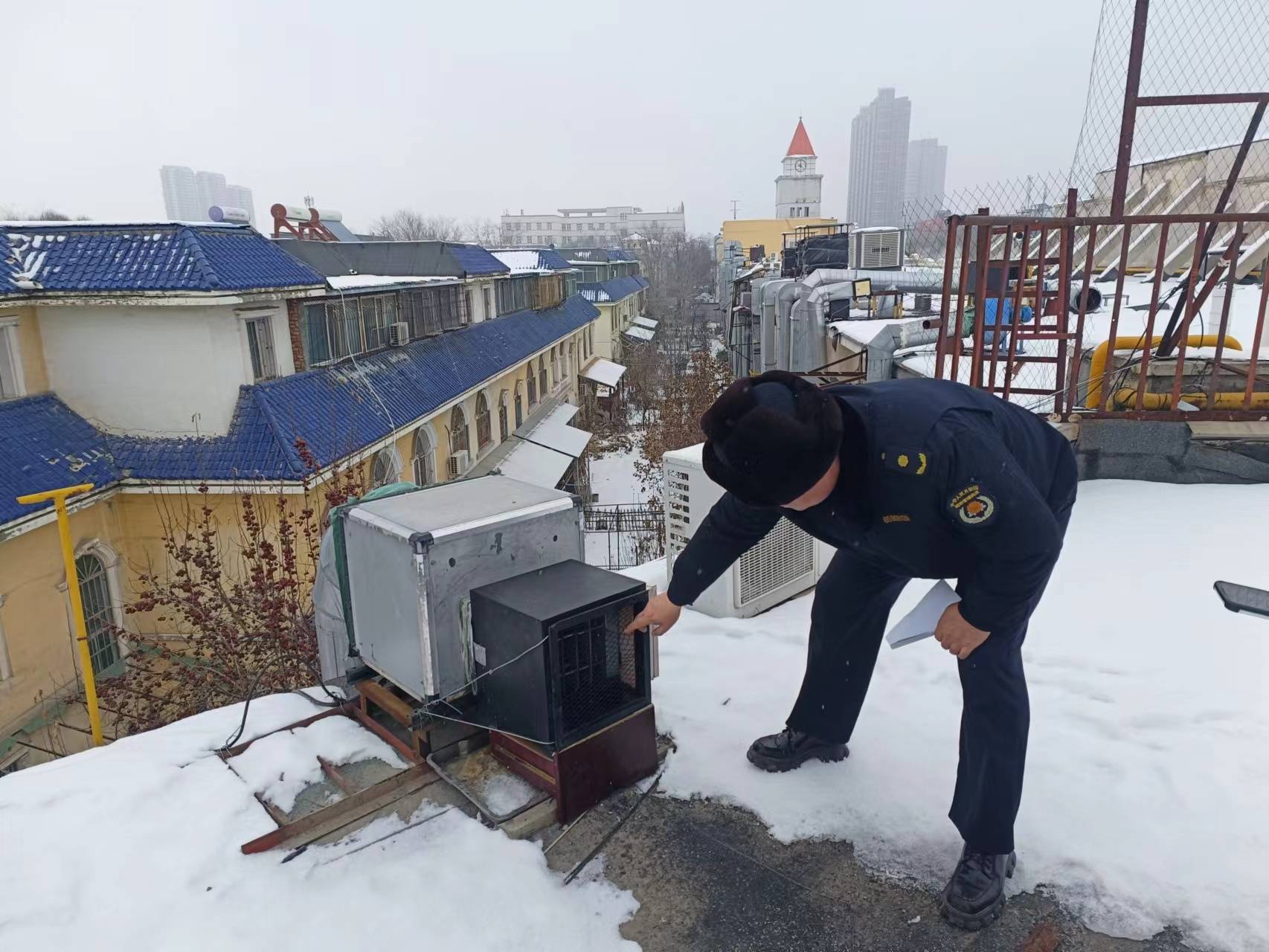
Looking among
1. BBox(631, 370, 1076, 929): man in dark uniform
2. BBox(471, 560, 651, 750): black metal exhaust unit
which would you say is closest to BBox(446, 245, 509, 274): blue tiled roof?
BBox(471, 560, 651, 750): black metal exhaust unit

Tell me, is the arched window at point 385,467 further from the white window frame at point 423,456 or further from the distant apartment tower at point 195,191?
the distant apartment tower at point 195,191

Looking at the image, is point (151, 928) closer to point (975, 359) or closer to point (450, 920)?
point (450, 920)

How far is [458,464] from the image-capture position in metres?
15.5

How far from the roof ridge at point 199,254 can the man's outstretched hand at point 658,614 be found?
809cm

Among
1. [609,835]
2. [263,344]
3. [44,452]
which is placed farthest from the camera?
[263,344]

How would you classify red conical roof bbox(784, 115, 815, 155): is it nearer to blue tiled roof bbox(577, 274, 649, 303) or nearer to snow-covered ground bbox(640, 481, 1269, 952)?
blue tiled roof bbox(577, 274, 649, 303)

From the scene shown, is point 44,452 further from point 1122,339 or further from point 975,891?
point 1122,339

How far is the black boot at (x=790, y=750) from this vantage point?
2.93m

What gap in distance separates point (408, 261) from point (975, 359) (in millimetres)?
14772

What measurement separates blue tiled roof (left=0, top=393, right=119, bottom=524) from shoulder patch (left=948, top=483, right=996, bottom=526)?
850 centimetres

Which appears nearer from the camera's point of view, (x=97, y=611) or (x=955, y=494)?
(x=955, y=494)

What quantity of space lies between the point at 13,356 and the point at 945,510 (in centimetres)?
1081

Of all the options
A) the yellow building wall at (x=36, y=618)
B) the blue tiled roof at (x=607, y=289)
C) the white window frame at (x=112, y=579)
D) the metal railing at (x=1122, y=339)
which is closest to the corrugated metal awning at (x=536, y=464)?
the white window frame at (x=112, y=579)

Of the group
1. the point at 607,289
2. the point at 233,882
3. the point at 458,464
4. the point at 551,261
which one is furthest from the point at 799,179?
the point at 233,882
